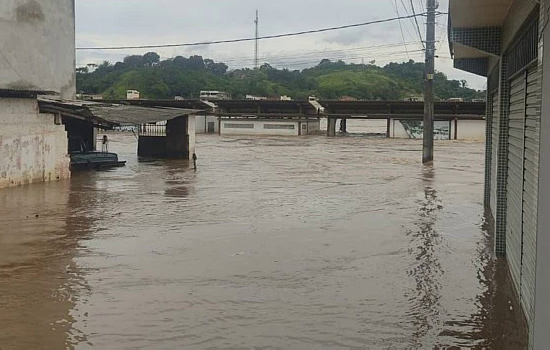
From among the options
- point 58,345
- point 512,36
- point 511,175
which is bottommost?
point 58,345

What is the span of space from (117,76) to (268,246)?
66032 mm

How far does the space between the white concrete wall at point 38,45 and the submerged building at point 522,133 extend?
509 inches

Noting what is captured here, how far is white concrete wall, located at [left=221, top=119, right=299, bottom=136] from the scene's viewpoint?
50625mm

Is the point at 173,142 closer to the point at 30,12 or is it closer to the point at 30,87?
the point at 30,87

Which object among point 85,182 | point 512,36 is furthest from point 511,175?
point 85,182

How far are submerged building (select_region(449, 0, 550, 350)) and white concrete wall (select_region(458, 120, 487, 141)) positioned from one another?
36028 mm

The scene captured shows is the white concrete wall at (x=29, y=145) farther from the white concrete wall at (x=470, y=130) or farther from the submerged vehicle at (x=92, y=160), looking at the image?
the white concrete wall at (x=470, y=130)

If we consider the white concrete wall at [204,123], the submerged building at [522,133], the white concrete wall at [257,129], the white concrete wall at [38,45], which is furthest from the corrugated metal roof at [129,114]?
the white concrete wall at [204,123]

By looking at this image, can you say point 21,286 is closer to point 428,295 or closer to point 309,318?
point 309,318

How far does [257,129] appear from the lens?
2024 inches

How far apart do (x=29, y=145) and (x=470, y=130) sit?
35441mm

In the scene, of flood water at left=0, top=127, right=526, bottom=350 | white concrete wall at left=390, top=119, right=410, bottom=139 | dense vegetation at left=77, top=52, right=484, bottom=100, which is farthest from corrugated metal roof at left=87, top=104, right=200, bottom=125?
dense vegetation at left=77, top=52, right=484, bottom=100

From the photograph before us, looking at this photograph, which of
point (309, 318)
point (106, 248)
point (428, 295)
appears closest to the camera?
point (309, 318)

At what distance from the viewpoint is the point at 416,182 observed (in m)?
19.6
